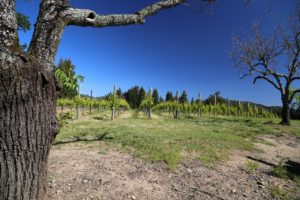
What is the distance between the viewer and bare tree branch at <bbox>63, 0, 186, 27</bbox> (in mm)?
2072

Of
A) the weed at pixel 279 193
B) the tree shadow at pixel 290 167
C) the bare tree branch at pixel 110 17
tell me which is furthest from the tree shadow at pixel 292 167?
the bare tree branch at pixel 110 17

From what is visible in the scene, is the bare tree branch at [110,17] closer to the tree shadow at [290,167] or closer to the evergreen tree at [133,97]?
the tree shadow at [290,167]

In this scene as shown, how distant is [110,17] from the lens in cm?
228

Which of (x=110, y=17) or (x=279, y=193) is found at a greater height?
(x=110, y=17)

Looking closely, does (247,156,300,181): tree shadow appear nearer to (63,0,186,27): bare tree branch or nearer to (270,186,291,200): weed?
(270,186,291,200): weed

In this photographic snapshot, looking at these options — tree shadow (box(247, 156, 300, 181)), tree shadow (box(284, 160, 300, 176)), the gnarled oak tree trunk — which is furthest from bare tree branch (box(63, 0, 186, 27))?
tree shadow (box(284, 160, 300, 176))

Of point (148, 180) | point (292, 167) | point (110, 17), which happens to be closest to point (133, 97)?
point (292, 167)

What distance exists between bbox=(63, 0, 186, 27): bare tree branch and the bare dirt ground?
2081 millimetres

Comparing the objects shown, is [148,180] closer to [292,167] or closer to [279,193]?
[279,193]

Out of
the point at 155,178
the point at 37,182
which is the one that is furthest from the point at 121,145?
the point at 37,182

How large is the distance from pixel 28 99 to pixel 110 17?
3.96 feet

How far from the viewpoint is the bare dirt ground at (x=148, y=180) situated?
2760 millimetres

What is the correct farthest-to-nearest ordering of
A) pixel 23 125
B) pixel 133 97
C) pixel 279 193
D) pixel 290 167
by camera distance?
pixel 133 97
pixel 290 167
pixel 279 193
pixel 23 125

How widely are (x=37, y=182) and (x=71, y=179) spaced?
1217mm
